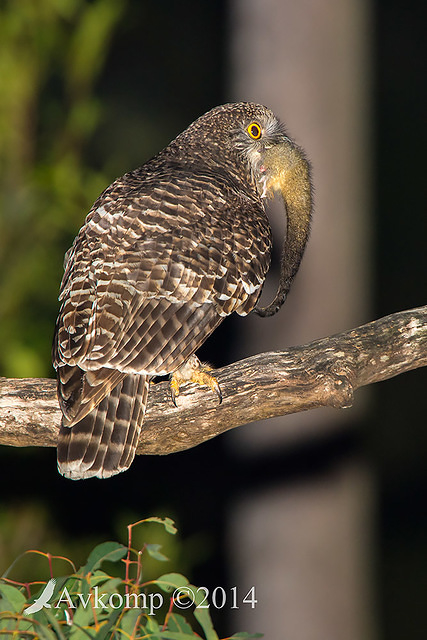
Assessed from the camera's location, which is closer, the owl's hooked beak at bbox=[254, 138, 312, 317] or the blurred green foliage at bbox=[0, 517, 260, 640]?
the blurred green foliage at bbox=[0, 517, 260, 640]

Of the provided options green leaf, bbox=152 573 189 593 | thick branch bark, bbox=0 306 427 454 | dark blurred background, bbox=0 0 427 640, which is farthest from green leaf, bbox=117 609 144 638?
dark blurred background, bbox=0 0 427 640

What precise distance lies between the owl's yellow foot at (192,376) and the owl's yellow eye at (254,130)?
3.41ft

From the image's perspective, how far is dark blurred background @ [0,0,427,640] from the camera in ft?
12.6

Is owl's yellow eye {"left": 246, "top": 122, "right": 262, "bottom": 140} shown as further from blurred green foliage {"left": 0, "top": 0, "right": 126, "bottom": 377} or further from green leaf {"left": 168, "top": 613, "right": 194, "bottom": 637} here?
green leaf {"left": 168, "top": 613, "right": 194, "bottom": 637}

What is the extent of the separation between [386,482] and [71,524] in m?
3.62

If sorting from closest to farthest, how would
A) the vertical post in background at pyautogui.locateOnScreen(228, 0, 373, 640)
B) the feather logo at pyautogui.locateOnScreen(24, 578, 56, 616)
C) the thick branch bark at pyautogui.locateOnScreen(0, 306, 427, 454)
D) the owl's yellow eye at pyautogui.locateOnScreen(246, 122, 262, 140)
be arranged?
the feather logo at pyautogui.locateOnScreen(24, 578, 56, 616) < the thick branch bark at pyautogui.locateOnScreen(0, 306, 427, 454) < the owl's yellow eye at pyautogui.locateOnScreen(246, 122, 262, 140) < the vertical post in background at pyautogui.locateOnScreen(228, 0, 373, 640)

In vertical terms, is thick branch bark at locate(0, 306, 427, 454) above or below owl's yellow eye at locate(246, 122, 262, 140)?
below

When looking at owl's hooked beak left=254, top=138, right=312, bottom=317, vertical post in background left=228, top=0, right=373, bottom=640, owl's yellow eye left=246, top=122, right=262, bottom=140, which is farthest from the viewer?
vertical post in background left=228, top=0, right=373, bottom=640

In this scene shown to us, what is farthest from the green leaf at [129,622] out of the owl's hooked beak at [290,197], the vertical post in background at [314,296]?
the vertical post in background at [314,296]

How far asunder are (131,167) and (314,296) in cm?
304

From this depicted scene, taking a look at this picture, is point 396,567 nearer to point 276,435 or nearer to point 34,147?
point 276,435

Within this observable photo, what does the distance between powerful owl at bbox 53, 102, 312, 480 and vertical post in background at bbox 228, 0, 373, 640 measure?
0.44 m

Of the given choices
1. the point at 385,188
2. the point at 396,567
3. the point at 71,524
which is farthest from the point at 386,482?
the point at 71,524

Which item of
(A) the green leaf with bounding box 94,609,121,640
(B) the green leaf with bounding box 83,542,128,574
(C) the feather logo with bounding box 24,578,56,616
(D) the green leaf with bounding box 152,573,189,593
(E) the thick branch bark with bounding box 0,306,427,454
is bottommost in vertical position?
(A) the green leaf with bounding box 94,609,121,640
